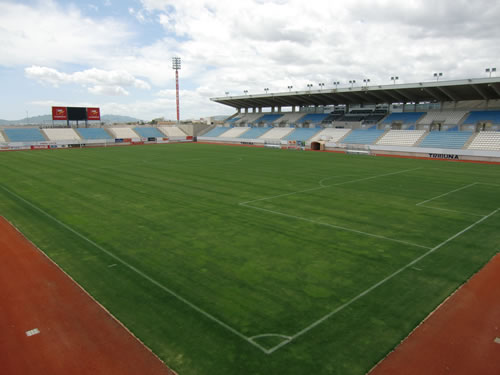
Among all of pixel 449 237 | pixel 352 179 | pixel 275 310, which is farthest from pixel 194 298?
pixel 352 179

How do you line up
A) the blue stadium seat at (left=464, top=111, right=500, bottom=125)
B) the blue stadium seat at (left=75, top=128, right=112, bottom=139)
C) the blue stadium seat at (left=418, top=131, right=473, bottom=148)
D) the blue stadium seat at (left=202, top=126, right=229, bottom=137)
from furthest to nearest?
the blue stadium seat at (left=202, top=126, right=229, bottom=137)
the blue stadium seat at (left=75, top=128, right=112, bottom=139)
the blue stadium seat at (left=464, top=111, right=500, bottom=125)
the blue stadium seat at (left=418, top=131, right=473, bottom=148)

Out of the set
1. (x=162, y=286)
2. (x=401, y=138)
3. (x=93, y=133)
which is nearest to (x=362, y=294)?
(x=162, y=286)

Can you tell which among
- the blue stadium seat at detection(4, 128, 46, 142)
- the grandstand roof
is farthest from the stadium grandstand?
the blue stadium seat at detection(4, 128, 46, 142)

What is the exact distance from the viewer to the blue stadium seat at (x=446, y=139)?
4431 cm

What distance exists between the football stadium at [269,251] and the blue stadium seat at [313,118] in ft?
123

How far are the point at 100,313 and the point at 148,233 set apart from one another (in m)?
5.76

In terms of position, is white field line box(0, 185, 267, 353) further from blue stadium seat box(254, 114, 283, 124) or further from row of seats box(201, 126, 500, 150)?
blue stadium seat box(254, 114, 283, 124)

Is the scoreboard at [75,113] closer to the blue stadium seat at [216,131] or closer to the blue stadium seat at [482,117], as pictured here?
the blue stadium seat at [216,131]

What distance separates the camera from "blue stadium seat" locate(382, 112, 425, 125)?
55656mm

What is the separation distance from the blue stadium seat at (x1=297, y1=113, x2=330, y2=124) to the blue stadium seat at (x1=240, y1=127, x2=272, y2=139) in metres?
7.71

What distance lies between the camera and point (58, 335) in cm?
750

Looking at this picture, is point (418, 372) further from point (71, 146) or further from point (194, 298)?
point (71, 146)

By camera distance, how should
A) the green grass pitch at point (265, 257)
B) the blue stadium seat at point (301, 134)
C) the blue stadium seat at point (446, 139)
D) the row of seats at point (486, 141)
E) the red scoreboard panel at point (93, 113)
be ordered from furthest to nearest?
the red scoreboard panel at point (93, 113) < the blue stadium seat at point (301, 134) < the blue stadium seat at point (446, 139) < the row of seats at point (486, 141) < the green grass pitch at point (265, 257)

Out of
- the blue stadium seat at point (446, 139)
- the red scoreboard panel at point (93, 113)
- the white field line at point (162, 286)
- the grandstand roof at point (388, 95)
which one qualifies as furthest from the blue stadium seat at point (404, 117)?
the red scoreboard panel at point (93, 113)
